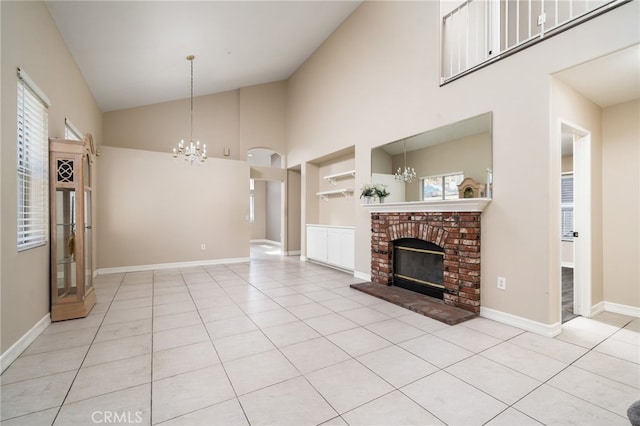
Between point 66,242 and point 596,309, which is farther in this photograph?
point 596,309

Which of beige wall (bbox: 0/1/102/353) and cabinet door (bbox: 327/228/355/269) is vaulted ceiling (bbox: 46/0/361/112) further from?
cabinet door (bbox: 327/228/355/269)

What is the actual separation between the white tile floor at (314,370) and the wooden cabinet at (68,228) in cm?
26

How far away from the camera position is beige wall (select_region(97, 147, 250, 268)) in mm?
5695

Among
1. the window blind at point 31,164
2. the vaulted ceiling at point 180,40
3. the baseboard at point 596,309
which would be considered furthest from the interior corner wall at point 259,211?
the baseboard at point 596,309

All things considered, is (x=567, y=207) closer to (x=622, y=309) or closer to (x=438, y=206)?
(x=622, y=309)

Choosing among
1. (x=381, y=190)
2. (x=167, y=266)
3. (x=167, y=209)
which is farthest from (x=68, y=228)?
(x=381, y=190)

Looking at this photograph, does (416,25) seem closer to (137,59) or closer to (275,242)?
(137,59)

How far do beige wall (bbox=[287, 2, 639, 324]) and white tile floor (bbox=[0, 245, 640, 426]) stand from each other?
65cm

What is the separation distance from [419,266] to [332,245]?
92.2 inches

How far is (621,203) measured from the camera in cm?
329

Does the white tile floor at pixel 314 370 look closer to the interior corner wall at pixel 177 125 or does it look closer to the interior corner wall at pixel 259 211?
the interior corner wall at pixel 177 125

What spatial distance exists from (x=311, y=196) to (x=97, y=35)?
491 centimetres

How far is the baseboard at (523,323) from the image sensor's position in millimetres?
2723

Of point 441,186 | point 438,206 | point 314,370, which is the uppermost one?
point 441,186
